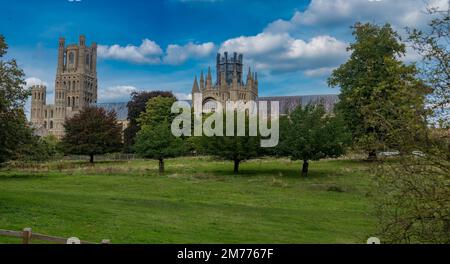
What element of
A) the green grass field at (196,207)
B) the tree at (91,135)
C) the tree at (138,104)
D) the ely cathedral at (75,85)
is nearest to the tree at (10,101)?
the green grass field at (196,207)

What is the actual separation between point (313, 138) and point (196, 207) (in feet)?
59.1

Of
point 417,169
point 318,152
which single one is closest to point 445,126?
point 417,169

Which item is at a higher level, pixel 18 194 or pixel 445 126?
pixel 445 126

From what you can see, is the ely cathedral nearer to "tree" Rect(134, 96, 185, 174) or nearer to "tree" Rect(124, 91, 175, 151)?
"tree" Rect(124, 91, 175, 151)

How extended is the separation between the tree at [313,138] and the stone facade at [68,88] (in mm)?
116834

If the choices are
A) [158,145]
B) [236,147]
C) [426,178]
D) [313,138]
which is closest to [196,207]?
[426,178]

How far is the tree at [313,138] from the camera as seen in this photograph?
1547 inches

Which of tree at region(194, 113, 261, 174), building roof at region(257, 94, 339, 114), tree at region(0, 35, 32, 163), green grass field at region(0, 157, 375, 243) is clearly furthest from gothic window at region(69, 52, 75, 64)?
tree at region(0, 35, 32, 163)

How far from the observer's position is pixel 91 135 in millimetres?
61719

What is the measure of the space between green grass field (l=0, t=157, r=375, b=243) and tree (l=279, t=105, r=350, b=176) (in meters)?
1.66

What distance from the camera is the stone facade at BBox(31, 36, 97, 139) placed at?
490 feet

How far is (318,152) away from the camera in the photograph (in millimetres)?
39531

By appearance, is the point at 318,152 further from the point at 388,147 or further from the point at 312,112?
the point at 388,147
